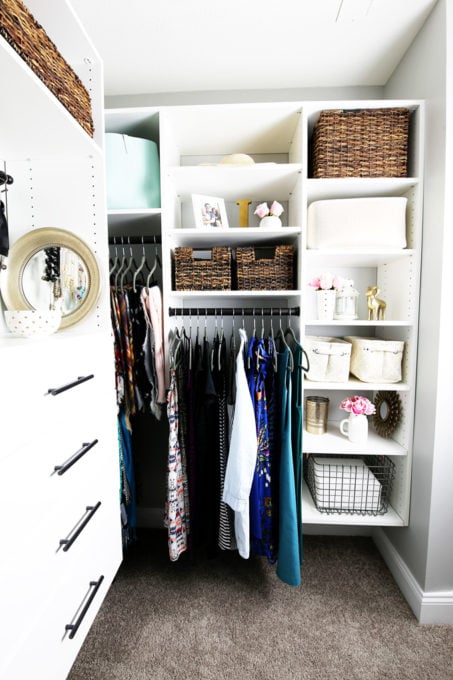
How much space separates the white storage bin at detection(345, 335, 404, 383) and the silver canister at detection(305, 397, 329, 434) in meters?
0.26

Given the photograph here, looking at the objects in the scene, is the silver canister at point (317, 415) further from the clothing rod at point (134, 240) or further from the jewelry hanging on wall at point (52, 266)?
the jewelry hanging on wall at point (52, 266)


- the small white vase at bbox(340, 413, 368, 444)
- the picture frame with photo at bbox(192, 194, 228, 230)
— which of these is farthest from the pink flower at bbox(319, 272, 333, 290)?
the small white vase at bbox(340, 413, 368, 444)

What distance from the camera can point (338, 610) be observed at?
1.54 meters

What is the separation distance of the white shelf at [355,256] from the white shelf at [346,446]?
930 mm

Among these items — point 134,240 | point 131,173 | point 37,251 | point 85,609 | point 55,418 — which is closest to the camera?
point 55,418

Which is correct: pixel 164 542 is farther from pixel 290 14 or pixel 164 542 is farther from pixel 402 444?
pixel 290 14

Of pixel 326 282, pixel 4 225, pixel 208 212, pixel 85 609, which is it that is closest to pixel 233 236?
pixel 208 212

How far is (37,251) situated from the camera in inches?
45.1

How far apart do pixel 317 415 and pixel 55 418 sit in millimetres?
1335

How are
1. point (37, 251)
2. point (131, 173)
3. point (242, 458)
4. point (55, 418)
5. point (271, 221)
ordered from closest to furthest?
1. point (55, 418)
2. point (37, 251)
3. point (242, 458)
4. point (131, 173)
5. point (271, 221)

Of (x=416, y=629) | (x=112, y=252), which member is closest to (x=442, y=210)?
(x=112, y=252)

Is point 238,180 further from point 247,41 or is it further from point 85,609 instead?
point 85,609

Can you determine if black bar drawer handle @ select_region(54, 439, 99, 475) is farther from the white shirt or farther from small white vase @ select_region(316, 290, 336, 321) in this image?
small white vase @ select_region(316, 290, 336, 321)

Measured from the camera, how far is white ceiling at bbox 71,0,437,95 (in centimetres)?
132
